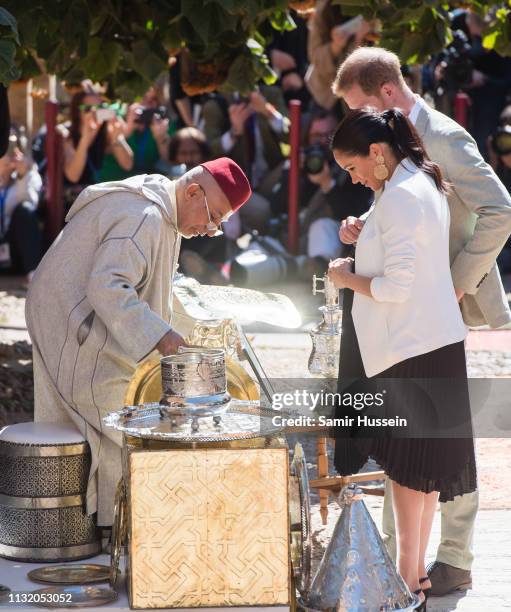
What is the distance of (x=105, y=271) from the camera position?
4402mm

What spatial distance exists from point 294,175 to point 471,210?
23.0 feet

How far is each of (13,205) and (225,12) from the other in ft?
22.1

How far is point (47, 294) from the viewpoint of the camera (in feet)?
15.2

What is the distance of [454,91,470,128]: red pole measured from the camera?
37.9ft

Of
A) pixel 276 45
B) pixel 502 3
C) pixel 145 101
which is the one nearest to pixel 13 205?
pixel 145 101


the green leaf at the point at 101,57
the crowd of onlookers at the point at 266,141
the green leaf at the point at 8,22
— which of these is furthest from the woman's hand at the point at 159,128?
the green leaf at the point at 8,22

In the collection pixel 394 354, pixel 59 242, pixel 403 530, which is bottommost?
pixel 403 530

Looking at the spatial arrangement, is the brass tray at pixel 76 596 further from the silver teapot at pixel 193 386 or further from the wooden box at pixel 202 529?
the silver teapot at pixel 193 386

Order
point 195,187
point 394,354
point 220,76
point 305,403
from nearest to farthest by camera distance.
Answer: point 394,354
point 195,187
point 305,403
point 220,76

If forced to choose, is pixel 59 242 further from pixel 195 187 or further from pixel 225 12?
pixel 225 12

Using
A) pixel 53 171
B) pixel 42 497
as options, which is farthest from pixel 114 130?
pixel 42 497

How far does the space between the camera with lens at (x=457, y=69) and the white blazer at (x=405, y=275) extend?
7.77 m

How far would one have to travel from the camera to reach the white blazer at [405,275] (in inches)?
161

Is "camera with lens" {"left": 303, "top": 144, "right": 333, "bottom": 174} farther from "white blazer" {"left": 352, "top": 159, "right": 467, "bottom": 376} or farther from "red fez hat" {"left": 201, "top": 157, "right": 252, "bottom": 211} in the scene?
"white blazer" {"left": 352, "top": 159, "right": 467, "bottom": 376}
